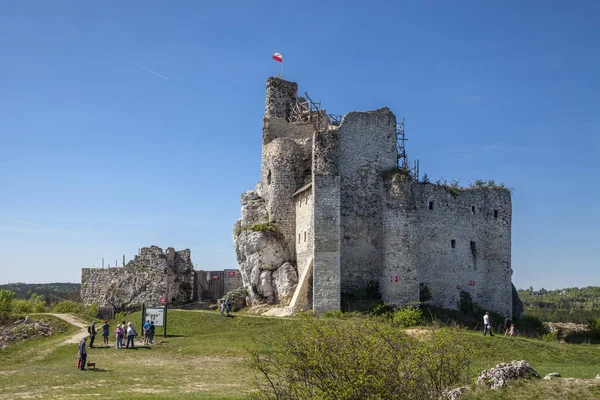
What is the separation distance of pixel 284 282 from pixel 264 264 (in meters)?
2.34

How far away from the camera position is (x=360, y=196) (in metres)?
42.0

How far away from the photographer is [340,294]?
130 ft

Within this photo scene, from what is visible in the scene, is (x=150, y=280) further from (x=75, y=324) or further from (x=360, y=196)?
(x=360, y=196)

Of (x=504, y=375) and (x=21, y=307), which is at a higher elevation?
(x=21, y=307)

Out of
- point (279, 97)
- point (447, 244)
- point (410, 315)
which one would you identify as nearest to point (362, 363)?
point (410, 315)

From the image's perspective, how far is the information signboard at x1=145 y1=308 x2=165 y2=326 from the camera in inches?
1447

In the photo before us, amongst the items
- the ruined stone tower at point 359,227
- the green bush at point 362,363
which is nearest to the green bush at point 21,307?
the ruined stone tower at point 359,227

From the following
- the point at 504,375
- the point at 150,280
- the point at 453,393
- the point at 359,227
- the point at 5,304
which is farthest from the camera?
the point at 150,280

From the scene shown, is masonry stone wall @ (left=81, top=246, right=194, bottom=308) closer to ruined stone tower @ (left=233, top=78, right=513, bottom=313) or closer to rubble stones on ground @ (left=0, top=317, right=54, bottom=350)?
ruined stone tower @ (left=233, top=78, right=513, bottom=313)

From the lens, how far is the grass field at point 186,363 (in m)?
21.7

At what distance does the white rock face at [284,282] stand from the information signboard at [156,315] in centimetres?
918

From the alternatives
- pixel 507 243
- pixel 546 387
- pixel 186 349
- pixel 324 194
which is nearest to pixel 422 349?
pixel 546 387

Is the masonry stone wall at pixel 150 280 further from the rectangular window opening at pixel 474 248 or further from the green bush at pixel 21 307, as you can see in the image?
the rectangular window opening at pixel 474 248

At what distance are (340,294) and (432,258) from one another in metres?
7.46
